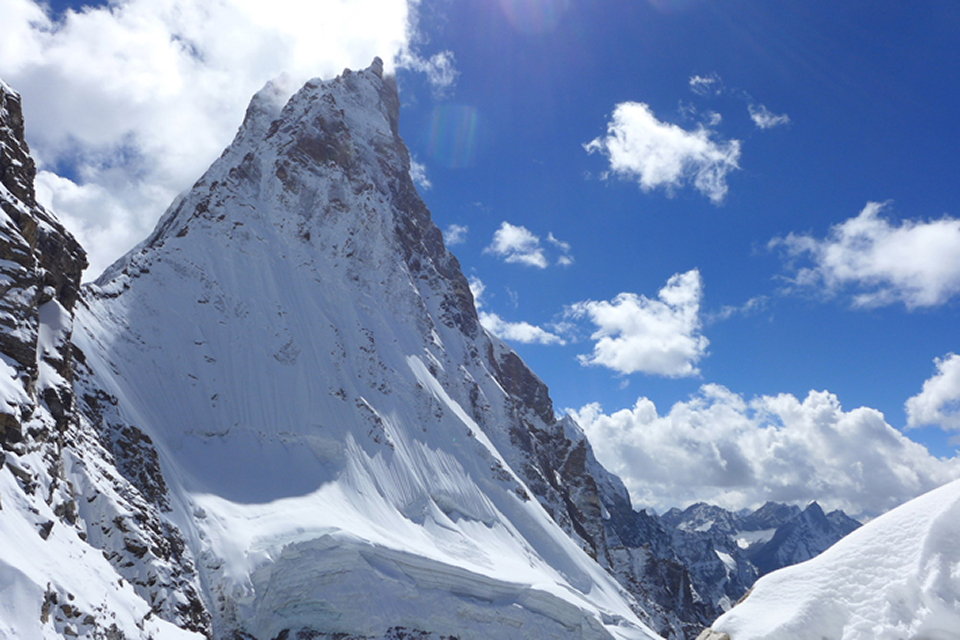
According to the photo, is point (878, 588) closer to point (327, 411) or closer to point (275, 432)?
point (275, 432)

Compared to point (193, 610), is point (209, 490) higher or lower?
higher

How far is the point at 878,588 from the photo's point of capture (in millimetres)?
5273

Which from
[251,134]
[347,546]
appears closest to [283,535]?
[347,546]

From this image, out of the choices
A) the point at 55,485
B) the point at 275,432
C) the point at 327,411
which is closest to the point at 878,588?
the point at 55,485

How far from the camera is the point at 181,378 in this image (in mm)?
65312

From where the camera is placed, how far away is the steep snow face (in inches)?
2104

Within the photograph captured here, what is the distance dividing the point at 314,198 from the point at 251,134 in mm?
28405

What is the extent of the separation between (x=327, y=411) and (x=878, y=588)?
73.3 m

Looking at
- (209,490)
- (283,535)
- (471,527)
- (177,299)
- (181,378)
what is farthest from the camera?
(471,527)

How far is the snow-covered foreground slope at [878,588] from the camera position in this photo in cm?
495

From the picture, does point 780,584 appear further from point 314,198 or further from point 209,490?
point 314,198

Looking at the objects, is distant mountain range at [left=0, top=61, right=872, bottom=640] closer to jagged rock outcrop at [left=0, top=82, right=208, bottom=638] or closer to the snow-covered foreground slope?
jagged rock outcrop at [left=0, top=82, right=208, bottom=638]

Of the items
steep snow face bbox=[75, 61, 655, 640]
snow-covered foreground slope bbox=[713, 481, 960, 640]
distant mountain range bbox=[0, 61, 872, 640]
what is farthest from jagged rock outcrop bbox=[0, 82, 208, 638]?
snow-covered foreground slope bbox=[713, 481, 960, 640]

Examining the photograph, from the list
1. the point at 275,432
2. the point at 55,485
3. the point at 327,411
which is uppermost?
the point at 327,411
